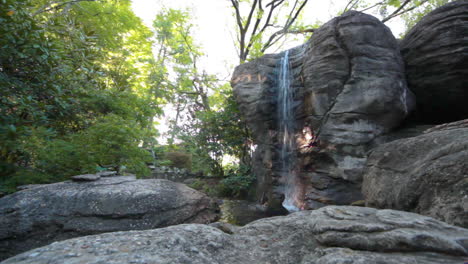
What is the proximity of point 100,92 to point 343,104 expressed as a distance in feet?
22.6

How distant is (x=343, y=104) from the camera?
672 centimetres

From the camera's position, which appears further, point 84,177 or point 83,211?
point 84,177

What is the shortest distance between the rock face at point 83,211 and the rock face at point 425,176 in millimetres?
3465

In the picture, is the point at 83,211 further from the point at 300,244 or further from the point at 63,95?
the point at 300,244

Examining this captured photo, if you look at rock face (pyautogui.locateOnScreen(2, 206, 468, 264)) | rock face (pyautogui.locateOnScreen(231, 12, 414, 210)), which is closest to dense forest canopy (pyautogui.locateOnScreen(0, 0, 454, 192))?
rock face (pyautogui.locateOnScreen(2, 206, 468, 264))

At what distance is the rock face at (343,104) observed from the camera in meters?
6.48

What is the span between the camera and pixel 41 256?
5.88ft

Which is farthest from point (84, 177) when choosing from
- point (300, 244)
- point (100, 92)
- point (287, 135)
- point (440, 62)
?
point (440, 62)

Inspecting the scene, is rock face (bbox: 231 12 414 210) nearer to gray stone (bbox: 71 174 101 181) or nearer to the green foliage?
the green foliage

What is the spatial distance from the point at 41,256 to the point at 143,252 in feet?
2.60

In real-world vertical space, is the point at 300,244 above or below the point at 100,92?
below

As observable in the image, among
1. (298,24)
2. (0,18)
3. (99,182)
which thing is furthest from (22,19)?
(298,24)

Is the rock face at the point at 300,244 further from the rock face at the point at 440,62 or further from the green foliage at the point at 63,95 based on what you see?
the rock face at the point at 440,62

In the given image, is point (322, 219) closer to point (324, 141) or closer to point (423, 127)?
point (324, 141)
